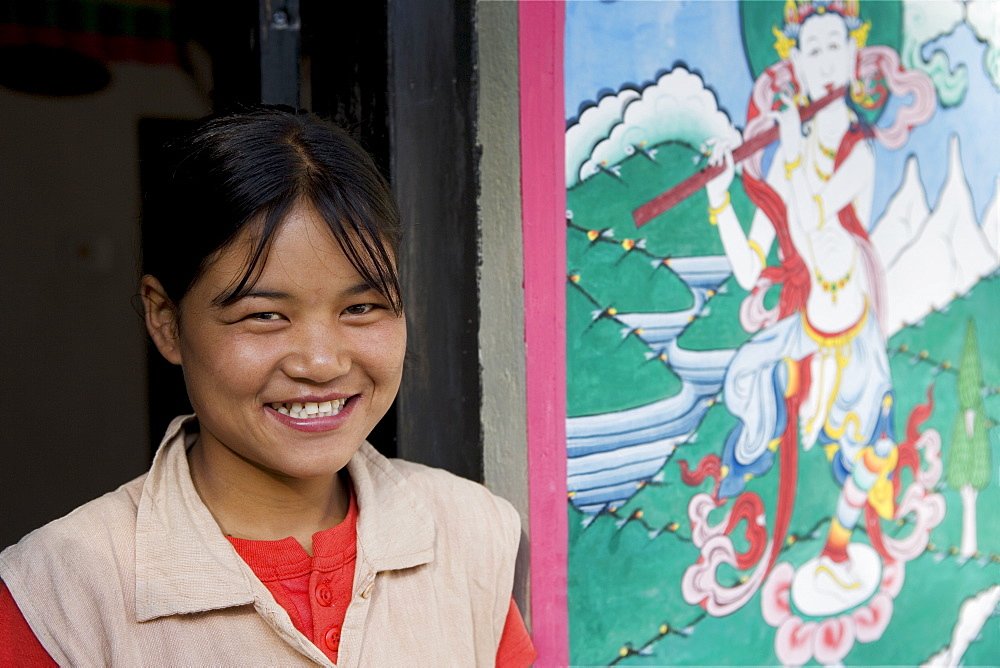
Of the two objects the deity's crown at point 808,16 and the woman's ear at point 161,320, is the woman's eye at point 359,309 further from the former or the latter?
the deity's crown at point 808,16

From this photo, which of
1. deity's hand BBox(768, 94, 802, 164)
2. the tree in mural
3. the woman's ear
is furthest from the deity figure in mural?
the woman's ear

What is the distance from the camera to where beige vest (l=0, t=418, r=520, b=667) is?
3.73ft

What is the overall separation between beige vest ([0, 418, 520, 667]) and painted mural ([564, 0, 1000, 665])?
1.60 ft

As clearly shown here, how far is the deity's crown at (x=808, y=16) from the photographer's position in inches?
79.9

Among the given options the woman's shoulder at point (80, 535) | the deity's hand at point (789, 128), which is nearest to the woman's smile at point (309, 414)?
the woman's shoulder at point (80, 535)

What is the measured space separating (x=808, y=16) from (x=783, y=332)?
72 centimetres

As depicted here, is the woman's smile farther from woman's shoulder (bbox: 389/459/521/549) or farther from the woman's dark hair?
woman's shoulder (bbox: 389/459/521/549)

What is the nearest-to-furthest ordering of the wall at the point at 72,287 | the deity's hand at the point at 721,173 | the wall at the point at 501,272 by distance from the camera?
1. the wall at the point at 501,272
2. the deity's hand at the point at 721,173
3. the wall at the point at 72,287

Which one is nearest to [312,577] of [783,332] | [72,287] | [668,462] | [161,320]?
[161,320]

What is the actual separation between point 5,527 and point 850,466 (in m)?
2.90

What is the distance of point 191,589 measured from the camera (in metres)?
1.16

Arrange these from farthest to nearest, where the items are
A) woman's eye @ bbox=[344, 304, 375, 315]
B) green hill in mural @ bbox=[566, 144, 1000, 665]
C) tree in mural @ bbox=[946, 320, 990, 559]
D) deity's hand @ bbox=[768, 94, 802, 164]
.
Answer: tree in mural @ bbox=[946, 320, 990, 559], deity's hand @ bbox=[768, 94, 802, 164], green hill in mural @ bbox=[566, 144, 1000, 665], woman's eye @ bbox=[344, 304, 375, 315]

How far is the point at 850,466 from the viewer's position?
219 cm

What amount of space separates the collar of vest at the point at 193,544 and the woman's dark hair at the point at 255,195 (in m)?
0.25
